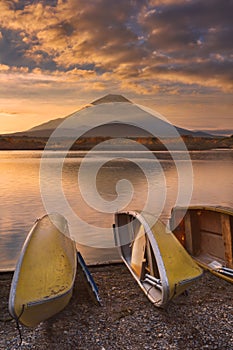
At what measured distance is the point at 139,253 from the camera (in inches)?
330

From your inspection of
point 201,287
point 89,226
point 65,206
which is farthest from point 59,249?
point 65,206

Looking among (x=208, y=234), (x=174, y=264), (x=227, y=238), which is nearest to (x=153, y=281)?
(x=174, y=264)

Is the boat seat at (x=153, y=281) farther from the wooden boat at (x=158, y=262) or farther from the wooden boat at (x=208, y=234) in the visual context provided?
the wooden boat at (x=208, y=234)

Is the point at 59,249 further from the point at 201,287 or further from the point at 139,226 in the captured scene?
the point at 201,287

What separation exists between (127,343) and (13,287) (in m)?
2.06

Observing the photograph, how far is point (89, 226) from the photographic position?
1664 centimetres

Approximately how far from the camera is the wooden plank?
26.6 ft

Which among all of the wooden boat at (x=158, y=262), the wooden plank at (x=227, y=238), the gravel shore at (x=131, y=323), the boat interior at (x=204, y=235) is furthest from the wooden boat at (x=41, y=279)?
the boat interior at (x=204, y=235)

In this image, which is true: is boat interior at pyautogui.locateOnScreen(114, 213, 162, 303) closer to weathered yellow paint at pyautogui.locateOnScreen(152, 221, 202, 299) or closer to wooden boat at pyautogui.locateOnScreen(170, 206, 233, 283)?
weathered yellow paint at pyautogui.locateOnScreen(152, 221, 202, 299)

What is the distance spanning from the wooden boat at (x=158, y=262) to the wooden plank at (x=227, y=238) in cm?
165

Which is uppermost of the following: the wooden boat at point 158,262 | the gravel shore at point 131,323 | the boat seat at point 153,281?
the wooden boat at point 158,262

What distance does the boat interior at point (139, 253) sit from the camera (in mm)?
7184

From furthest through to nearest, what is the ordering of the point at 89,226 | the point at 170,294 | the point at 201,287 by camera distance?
1. the point at 89,226
2. the point at 201,287
3. the point at 170,294

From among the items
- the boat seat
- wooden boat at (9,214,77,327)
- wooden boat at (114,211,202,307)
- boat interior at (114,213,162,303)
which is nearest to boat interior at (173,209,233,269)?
boat interior at (114,213,162,303)
